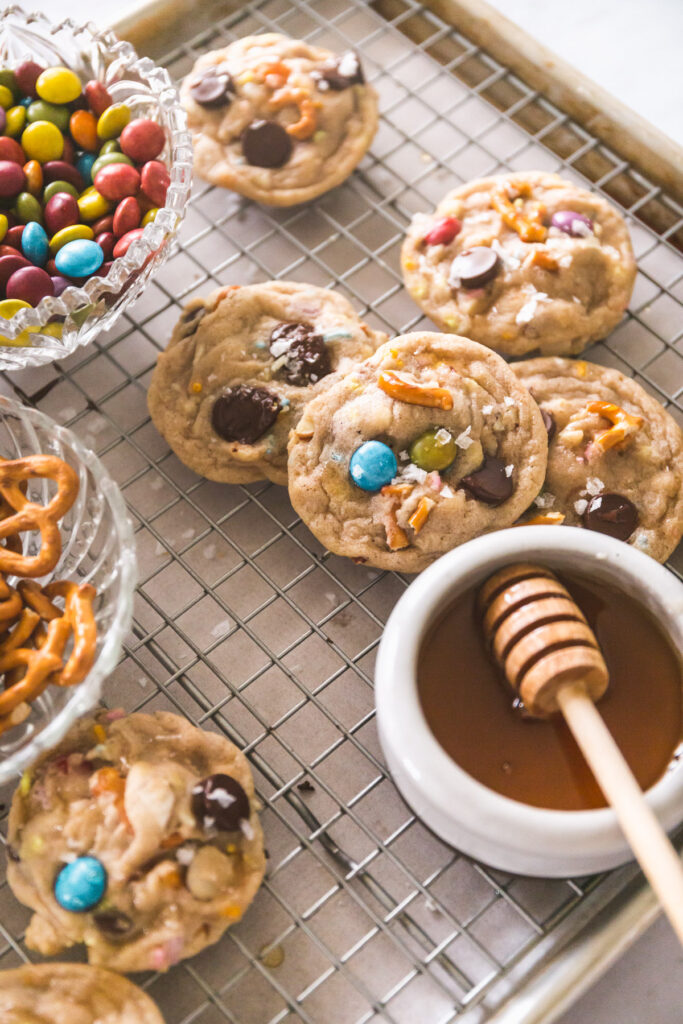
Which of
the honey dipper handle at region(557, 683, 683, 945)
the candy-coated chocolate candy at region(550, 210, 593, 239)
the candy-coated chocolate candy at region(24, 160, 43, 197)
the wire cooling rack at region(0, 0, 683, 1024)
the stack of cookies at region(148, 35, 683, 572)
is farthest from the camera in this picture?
the candy-coated chocolate candy at region(550, 210, 593, 239)

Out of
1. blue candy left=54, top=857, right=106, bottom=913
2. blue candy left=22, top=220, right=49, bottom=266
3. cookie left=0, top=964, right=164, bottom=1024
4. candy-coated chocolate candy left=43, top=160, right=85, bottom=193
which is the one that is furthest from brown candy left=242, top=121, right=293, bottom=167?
cookie left=0, top=964, right=164, bottom=1024

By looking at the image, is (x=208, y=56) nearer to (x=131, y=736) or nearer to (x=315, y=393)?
(x=315, y=393)

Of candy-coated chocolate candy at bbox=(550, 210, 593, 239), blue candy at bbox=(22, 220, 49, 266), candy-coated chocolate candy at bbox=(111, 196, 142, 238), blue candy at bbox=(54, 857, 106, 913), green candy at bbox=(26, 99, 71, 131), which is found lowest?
blue candy at bbox=(54, 857, 106, 913)

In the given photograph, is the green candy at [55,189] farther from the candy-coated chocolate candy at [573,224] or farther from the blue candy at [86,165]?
the candy-coated chocolate candy at [573,224]

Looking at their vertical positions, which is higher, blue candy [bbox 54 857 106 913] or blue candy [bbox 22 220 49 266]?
blue candy [bbox 22 220 49 266]

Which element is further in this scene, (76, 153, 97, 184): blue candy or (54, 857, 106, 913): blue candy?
(76, 153, 97, 184): blue candy

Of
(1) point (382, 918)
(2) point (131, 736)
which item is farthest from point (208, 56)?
(1) point (382, 918)

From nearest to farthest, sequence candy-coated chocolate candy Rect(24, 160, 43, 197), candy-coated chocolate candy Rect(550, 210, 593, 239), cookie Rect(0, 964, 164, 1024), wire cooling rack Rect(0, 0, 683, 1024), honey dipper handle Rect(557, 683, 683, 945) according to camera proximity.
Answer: honey dipper handle Rect(557, 683, 683, 945) < cookie Rect(0, 964, 164, 1024) < wire cooling rack Rect(0, 0, 683, 1024) < candy-coated chocolate candy Rect(24, 160, 43, 197) < candy-coated chocolate candy Rect(550, 210, 593, 239)

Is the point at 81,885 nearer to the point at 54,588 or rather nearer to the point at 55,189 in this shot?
the point at 54,588

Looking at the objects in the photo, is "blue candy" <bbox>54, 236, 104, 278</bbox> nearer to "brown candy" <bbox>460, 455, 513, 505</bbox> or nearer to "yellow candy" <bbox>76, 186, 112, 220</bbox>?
"yellow candy" <bbox>76, 186, 112, 220</bbox>
